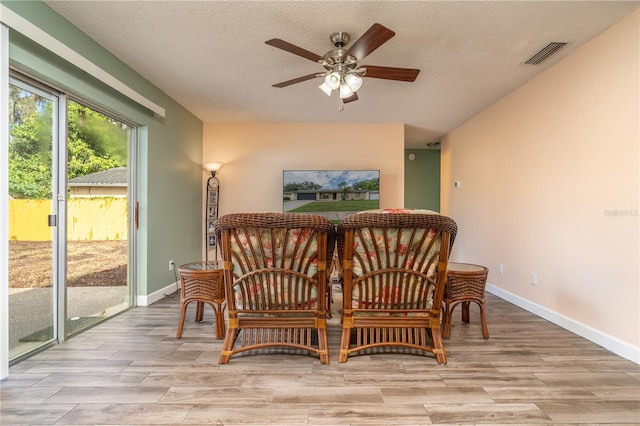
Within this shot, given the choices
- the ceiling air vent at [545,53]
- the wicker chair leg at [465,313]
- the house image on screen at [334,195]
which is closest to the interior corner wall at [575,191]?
the ceiling air vent at [545,53]

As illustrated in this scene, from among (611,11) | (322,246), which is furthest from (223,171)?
(611,11)

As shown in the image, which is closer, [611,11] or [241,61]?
[611,11]

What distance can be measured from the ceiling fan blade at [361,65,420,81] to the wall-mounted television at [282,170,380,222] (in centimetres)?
230

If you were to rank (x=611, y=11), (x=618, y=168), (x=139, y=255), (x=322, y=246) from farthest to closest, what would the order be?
(x=139, y=255) < (x=618, y=168) < (x=611, y=11) < (x=322, y=246)

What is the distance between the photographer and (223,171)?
4820mm

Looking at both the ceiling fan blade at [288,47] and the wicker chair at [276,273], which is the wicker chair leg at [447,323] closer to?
the wicker chair at [276,273]

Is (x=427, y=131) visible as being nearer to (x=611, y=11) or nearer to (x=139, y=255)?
(x=611, y=11)

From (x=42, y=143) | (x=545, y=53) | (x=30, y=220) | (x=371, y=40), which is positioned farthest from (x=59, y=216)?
(x=545, y=53)

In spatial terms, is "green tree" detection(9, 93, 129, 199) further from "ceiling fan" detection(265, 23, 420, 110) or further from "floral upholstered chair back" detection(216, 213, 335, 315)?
"ceiling fan" detection(265, 23, 420, 110)

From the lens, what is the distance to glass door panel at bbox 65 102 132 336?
2502 millimetres

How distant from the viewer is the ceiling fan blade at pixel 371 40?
1.80 m

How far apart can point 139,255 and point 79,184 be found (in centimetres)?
105

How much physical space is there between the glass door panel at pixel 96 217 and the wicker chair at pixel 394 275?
2.28 metres

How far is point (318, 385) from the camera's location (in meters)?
1.71
